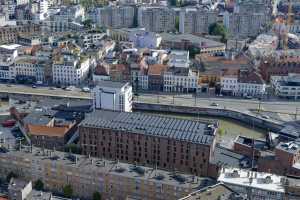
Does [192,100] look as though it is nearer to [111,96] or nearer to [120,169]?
[111,96]

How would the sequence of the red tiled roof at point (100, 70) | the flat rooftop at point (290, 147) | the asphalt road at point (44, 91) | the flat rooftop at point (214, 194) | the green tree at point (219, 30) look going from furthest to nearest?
1. the green tree at point (219, 30)
2. the red tiled roof at point (100, 70)
3. the asphalt road at point (44, 91)
4. the flat rooftop at point (290, 147)
5. the flat rooftop at point (214, 194)

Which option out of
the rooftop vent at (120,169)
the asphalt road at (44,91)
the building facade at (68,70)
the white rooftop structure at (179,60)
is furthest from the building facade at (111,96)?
the rooftop vent at (120,169)

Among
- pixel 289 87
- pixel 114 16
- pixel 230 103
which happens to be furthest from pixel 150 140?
pixel 114 16

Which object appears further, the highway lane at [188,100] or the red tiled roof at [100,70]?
the red tiled roof at [100,70]

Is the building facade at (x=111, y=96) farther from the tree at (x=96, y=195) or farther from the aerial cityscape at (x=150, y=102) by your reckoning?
the tree at (x=96, y=195)

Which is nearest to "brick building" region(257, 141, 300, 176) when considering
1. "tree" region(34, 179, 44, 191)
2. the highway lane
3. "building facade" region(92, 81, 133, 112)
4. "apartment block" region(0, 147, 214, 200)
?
"apartment block" region(0, 147, 214, 200)

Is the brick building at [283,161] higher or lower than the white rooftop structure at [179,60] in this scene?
lower

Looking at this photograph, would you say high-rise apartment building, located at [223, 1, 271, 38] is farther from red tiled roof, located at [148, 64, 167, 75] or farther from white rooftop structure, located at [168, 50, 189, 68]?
red tiled roof, located at [148, 64, 167, 75]
